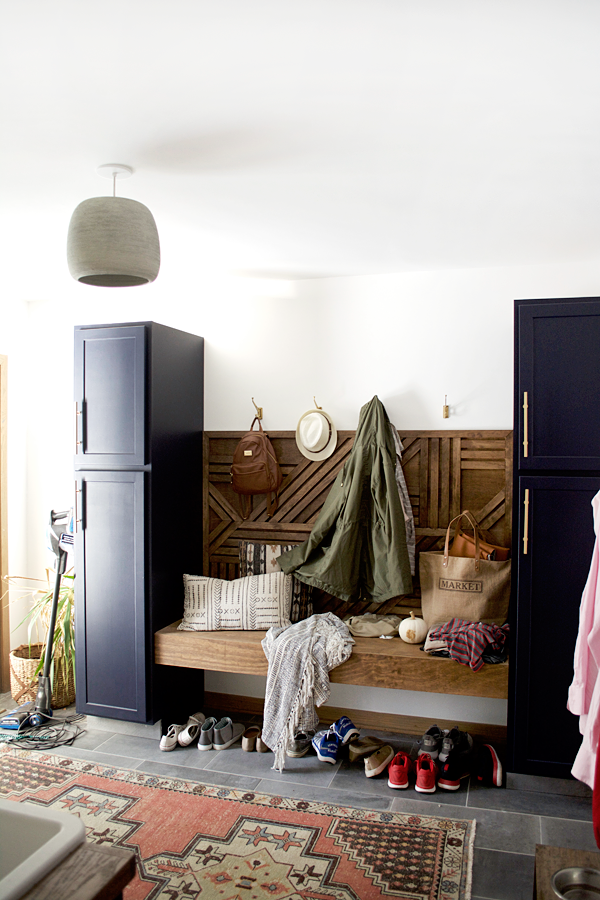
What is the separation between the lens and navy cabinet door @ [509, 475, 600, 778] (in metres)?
2.91

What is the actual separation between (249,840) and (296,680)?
0.76 m

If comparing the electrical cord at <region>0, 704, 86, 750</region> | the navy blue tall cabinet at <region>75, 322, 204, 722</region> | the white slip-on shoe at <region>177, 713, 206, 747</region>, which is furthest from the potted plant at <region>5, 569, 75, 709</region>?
the white slip-on shoe at <region>177, 713, 206, 747</region>

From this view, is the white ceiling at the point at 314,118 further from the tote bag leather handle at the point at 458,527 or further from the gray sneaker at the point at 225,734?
the gray sneaker at the point at 225,734

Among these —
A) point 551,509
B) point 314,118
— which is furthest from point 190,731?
point 314,118

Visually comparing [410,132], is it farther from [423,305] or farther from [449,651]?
[449,651]

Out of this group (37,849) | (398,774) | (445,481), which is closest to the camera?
(37,849)

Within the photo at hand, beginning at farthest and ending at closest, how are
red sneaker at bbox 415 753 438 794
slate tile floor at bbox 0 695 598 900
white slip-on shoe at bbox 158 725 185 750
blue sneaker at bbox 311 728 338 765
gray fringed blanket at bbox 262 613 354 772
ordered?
white slip-on shoe at bbox 158 725 185 750
blue sneaker at bbox 311 728 338 765
gray fringed blanket at bbox 262 613 354 772
red sneaker at bbox 415 753 438 794
slate tile floor at bbox 0 695 598 900

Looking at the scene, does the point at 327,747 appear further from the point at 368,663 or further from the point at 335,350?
the point at 335,350

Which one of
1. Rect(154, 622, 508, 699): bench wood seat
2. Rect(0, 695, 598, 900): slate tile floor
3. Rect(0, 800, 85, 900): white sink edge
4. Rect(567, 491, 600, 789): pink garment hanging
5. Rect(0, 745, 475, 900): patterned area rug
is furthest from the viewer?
Rect(154, 622, 508, 699): bench wood seat

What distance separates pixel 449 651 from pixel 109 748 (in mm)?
1796

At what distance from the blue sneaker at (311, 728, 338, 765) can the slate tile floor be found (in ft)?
0.12

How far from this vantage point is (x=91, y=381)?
11.8ft

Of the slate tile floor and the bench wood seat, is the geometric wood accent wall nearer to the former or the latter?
the bench wood seat

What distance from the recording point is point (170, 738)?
3424mm
